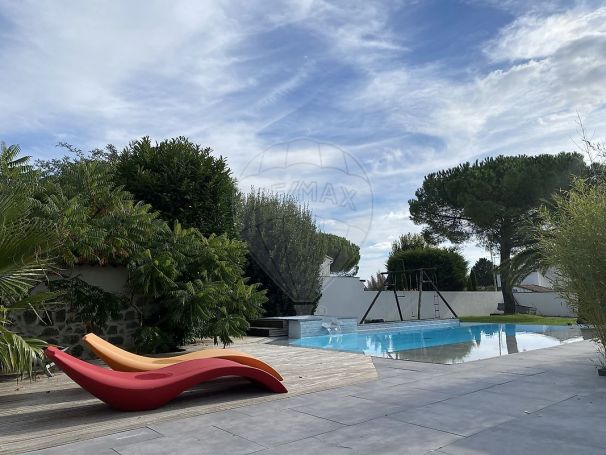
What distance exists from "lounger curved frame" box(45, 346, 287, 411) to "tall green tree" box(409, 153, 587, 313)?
20.3 meters

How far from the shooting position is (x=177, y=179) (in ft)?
41.4

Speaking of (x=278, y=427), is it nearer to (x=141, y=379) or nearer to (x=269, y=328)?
(x=141, y=379)

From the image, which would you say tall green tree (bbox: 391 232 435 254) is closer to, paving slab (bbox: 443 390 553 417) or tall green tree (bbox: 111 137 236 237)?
tall green tree (bbox: 111 137 236 237)

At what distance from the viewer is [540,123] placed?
10.8 m

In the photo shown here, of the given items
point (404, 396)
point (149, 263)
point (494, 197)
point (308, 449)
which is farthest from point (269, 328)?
point (494, 197)

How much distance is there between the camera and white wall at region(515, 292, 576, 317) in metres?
28.3

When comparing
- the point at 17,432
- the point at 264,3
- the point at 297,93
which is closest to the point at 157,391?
the point at 17,432

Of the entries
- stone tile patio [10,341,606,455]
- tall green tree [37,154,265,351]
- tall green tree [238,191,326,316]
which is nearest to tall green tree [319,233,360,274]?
tall green tree [238,191,326,316]

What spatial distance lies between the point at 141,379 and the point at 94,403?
2.91 ft

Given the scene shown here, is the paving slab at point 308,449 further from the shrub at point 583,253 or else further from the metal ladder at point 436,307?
the metal ladder at point 436,307

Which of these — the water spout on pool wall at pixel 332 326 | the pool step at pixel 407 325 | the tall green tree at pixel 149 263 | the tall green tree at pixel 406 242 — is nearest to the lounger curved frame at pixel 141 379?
the tall green tree at pixel 149 263

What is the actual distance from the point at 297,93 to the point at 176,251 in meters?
5.02

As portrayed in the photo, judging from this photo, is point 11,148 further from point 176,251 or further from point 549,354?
point 549,354

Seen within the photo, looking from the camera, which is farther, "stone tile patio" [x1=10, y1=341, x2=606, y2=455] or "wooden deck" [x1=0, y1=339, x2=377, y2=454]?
"wooden deck" [x1=0, y1=339, x2=377, y2=454]
